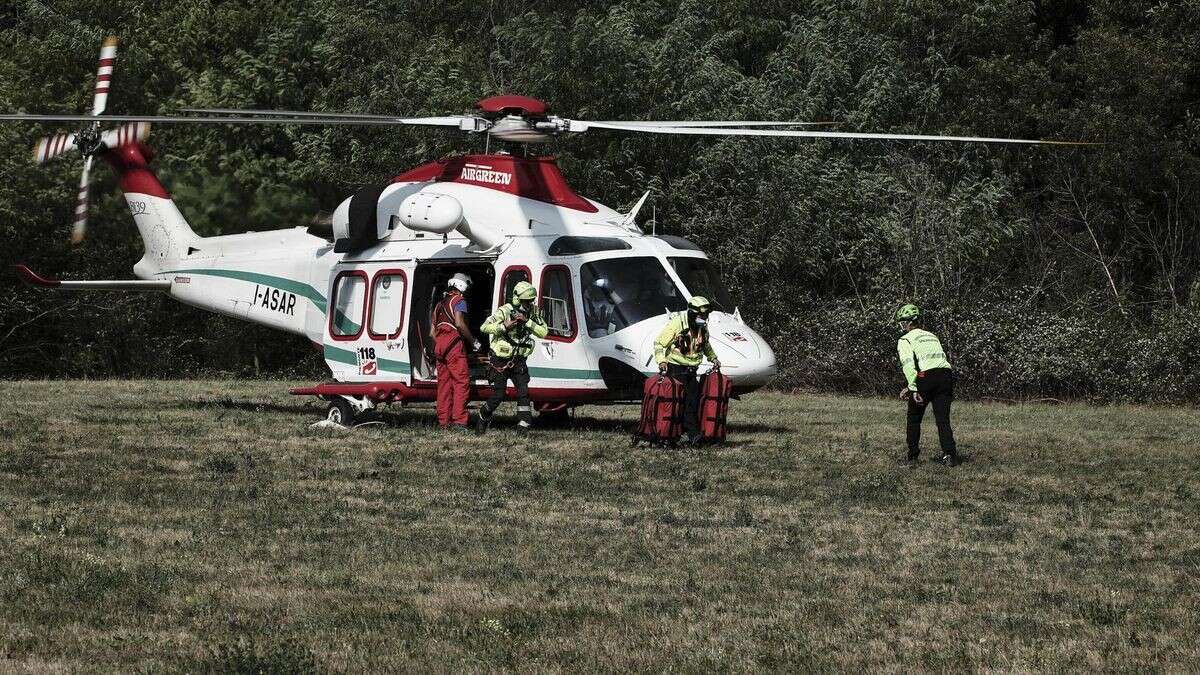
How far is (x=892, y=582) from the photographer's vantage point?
9156mm

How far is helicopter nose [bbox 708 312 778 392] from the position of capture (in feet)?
54.9

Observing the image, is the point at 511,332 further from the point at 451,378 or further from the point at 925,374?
the point at 925,374

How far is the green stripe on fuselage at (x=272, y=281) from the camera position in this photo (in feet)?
64.4

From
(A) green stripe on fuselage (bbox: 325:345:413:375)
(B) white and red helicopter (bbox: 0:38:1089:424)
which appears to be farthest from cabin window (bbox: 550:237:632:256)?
(A) green stripe on fuselage (bbox: 325:345:413:375)

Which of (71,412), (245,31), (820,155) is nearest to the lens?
(71,412)

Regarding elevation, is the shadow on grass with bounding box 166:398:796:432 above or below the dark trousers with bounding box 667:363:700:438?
below

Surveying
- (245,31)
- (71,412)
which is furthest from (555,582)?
(245,31)

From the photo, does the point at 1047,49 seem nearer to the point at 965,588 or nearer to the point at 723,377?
the point at 723,377

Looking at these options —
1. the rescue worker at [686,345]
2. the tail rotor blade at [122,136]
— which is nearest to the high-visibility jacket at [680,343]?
the rescue worker at [686,345]

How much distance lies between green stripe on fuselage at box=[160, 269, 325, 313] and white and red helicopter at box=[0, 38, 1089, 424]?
0.07ft

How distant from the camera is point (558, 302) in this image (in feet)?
57.8

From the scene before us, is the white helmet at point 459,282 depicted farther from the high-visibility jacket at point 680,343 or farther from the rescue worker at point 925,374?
the rescue worker at point 925,374

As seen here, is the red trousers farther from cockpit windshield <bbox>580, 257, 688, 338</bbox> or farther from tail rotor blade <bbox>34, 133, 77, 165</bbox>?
tail rotor blade <bbox>34, 133, 77, 165</bbox>

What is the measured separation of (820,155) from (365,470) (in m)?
21.5
